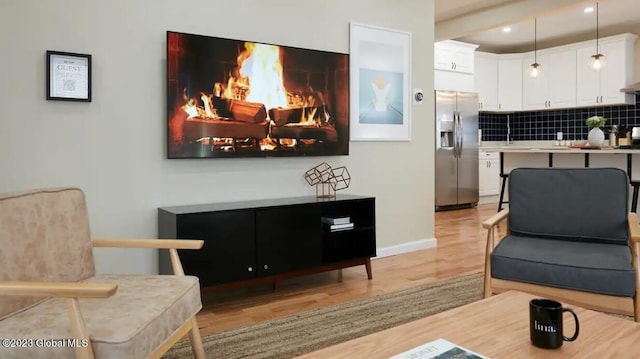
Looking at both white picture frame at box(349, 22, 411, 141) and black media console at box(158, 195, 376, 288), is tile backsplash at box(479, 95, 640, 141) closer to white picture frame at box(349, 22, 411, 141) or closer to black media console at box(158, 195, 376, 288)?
white picture frame at box(349, 22, 411, 141)

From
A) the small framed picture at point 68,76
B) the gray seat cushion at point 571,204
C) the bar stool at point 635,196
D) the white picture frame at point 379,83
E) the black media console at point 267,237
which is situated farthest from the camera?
the bar stool at point 635,196

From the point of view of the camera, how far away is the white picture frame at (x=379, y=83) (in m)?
4.12

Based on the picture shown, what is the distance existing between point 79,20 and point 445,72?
5.60 meters

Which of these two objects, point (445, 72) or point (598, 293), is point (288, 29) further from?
point (445, 72)

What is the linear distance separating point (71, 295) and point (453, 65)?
6935 mm

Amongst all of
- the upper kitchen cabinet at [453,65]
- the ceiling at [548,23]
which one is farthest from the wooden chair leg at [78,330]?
the upper kitchen cabinet at [453,65]

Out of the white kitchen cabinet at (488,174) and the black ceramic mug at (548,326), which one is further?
the white kitchen cabinet at (488,174)

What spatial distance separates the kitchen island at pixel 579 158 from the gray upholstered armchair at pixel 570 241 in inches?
113

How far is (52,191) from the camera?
2.02m

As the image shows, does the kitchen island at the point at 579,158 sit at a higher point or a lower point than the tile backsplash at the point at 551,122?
lower

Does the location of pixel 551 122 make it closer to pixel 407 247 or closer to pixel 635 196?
pixel 635 196

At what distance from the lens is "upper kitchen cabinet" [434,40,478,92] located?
726 centimetres

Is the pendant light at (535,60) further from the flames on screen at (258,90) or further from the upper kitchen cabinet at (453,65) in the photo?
the flames on screen at (258,90)

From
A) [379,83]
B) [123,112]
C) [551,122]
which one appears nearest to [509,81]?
[551,122]
